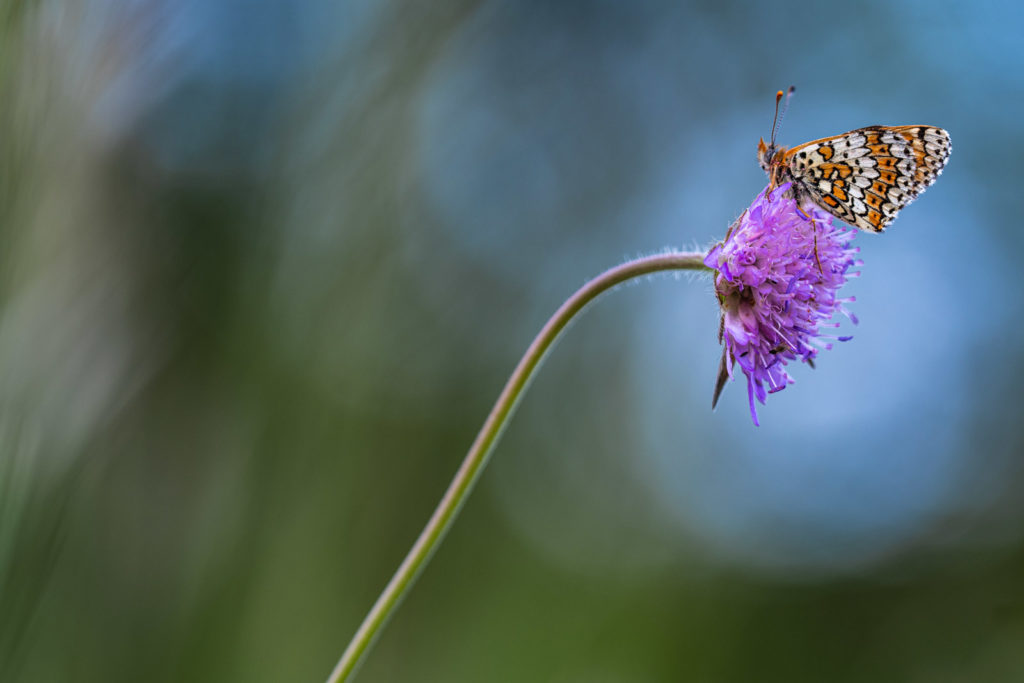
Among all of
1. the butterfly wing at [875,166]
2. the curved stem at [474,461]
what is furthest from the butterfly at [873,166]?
the curved stem at [474,461]

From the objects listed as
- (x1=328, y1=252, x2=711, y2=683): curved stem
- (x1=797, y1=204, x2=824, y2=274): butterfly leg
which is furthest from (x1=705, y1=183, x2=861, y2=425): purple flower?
(x1=328, y1=252, x2=711, y2=683): curved stem

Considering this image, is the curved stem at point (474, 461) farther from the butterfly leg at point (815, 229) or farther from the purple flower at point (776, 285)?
the butterfly leg at point (815, 229)

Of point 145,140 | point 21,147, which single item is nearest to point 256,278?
point 145,140

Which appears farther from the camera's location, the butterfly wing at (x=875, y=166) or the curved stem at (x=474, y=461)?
the butterfly wing at (x=875, y=166)

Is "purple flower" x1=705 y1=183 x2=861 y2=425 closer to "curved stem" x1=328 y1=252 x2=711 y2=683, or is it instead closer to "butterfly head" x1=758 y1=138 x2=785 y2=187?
"butterfly head" x1=758 y1=138 x2=785 y2=187

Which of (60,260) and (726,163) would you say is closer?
(60,260)

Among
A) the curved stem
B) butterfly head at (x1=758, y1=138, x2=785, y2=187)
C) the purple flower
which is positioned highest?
butterfly head at (x1=758, y1=138, x2=785, y2=187)

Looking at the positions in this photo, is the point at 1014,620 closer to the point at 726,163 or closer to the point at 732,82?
the point at 726,163
